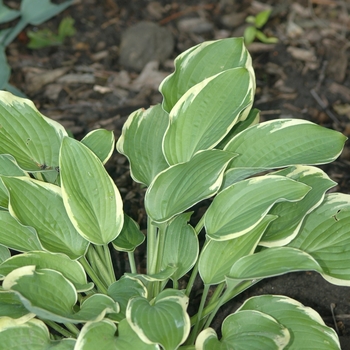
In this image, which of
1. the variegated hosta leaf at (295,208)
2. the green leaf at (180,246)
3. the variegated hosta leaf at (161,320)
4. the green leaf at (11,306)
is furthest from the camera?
the green leaf at (180,246)

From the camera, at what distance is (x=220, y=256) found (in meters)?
1.40

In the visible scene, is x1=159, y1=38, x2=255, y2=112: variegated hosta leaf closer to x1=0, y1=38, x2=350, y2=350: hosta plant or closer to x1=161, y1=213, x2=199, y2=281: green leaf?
x1=0, y1=38, x2=350, y2=350: hosta plant

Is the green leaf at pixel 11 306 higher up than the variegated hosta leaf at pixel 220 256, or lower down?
higher up

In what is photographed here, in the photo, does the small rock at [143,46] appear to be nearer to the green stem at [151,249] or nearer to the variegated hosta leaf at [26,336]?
the green stem at [151,249]

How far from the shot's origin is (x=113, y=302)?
1.25 metres

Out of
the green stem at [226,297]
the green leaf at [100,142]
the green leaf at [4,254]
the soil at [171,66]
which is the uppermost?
the green leaf at [100,142]

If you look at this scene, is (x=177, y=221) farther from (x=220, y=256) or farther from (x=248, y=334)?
(x=248, y=334)

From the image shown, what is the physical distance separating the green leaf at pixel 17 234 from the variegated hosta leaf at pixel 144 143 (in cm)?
32

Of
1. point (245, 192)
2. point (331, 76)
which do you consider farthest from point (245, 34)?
point (245, 192)

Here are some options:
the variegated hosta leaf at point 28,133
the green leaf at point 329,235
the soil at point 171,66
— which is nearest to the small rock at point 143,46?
the soil at point 171,66

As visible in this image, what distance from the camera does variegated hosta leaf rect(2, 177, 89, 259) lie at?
1371mm

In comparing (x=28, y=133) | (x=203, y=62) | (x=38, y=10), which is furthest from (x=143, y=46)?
(x=28, y=133)

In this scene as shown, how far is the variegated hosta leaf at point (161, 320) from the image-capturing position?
3.74 ft

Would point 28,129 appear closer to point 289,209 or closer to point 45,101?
point 289,209
